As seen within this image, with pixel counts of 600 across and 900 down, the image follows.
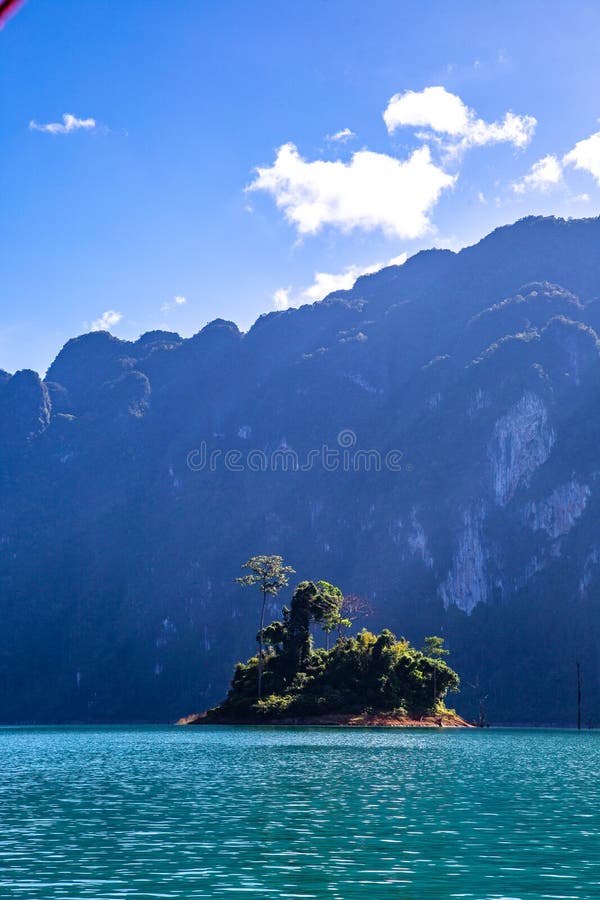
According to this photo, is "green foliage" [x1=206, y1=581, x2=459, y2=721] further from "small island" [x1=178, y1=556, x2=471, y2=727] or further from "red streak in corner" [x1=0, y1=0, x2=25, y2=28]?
"red streak in corner" [x1=0, y1=0, x2=25, y2=28]

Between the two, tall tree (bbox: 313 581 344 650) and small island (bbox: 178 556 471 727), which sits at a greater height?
tall tree (bbox: 313 581 344 650)

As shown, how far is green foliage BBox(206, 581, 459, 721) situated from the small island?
113mm

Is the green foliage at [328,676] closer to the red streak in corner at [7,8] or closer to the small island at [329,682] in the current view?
the small island at [329,682]

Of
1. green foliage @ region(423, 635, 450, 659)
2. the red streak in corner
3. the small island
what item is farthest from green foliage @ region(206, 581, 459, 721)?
the red streak in corner

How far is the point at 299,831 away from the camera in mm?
25453

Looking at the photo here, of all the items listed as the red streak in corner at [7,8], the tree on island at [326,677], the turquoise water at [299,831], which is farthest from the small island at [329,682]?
the red streak in corner at [7,8]

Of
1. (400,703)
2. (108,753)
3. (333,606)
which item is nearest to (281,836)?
(108,753)

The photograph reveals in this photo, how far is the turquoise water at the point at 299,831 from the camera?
19.0 m

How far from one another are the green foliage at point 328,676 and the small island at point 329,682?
113 millimetres

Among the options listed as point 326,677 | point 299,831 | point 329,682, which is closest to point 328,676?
point 326,677

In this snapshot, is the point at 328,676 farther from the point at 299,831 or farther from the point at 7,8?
the point at 7,8

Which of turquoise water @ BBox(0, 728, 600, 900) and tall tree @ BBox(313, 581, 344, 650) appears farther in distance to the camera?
tall tree @ BBox(313, 581, 344, 650)

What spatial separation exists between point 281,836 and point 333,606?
10752 centimetres

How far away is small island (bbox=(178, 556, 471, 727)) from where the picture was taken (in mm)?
118312
